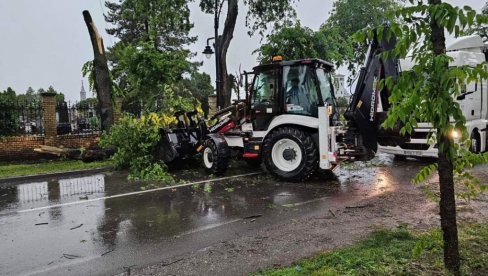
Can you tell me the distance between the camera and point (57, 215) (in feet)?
22.2

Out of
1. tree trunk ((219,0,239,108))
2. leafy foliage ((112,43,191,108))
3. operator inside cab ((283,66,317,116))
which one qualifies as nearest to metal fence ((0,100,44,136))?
leafy foliage ((112,43,191,108))

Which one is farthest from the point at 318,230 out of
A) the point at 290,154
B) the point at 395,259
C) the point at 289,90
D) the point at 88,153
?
the point at 88,153

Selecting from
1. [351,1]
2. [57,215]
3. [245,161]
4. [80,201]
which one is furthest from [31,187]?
[351,1]

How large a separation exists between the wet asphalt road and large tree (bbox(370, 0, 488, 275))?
9.45 ft

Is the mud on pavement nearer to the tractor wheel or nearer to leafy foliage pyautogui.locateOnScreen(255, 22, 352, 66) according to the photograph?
the tractor wheel

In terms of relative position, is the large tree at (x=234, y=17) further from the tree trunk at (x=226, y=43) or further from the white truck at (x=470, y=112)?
the white truck at (x=470, y=112)

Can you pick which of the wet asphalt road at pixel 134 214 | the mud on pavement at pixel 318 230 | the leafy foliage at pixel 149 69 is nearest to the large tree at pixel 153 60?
the leafy foliage at pixel 149 69

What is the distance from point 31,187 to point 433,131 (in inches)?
360

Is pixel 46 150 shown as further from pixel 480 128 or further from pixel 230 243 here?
pixel 480 128

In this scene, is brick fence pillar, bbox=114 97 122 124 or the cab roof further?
brick fence pillar, bbox=114 97 122 124

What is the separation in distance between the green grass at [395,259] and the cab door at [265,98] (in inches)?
208

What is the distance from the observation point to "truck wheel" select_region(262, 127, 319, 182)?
880 cm

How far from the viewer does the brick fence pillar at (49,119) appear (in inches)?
553

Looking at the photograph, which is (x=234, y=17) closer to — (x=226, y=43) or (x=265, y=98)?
(x=226, y=43)
